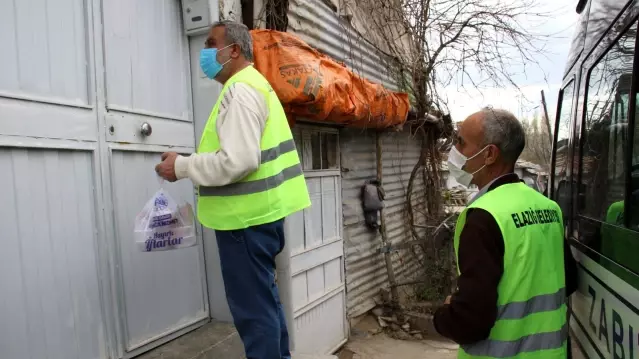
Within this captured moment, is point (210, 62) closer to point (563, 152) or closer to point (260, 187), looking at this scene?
point (260, 187)

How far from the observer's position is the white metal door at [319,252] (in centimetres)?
439

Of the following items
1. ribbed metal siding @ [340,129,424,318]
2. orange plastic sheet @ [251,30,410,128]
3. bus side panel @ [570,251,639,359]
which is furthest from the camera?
ribbed metal siding @ [340,129,424,318]

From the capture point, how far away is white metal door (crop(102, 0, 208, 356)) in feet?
8.59

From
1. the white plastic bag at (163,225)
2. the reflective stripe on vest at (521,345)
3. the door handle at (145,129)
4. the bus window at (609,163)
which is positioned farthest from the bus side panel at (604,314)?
the door handle at (145,129)

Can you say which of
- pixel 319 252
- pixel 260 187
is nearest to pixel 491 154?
pixel 260 187

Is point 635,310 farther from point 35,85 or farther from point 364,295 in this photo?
point 364,295

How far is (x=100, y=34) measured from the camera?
8.38 feet

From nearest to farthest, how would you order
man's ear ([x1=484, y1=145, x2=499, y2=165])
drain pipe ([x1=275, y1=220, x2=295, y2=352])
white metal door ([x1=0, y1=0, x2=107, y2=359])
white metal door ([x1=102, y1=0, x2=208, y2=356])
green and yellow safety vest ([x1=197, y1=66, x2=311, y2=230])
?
man's ear ([x1=484, y1=145, x2=499, y2=165]) → white metal door ([x1=0, y1=0, x2=107, y2=359]) → green and yellow safety vest ([x1=197, y1=66, x2=311, y2=230]) → white metal door ([x1=102, y1=0, x2=208, y2=356]) → drain pipe ([x1=275, y1=220, x2=295, y2=352])

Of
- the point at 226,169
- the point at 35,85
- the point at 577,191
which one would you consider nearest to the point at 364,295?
the point at 577,191

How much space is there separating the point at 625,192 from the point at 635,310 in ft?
1.46

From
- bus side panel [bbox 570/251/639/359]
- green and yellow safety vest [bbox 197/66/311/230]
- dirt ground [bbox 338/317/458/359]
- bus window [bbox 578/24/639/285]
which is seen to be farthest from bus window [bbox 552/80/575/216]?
dirt ground [bbox 338/317/458/359]

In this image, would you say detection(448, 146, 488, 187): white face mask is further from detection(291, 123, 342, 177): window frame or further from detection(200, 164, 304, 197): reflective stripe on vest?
detection(291, 123, 342, 177): window frame

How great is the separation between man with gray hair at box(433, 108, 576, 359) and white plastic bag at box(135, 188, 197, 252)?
4.77 ft

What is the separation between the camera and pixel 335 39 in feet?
17.0
